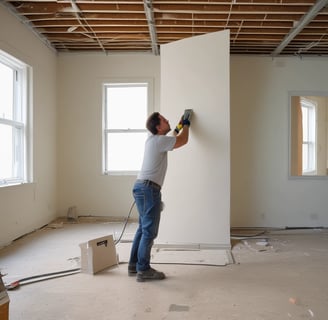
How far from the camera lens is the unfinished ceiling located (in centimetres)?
412

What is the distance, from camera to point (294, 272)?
339cm

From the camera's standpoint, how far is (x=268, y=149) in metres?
5.60

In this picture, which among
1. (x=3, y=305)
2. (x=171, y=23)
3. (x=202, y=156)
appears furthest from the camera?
(x=171, y=23)

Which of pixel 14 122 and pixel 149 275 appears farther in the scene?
pixel 14 122

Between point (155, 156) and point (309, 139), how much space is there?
341 cm

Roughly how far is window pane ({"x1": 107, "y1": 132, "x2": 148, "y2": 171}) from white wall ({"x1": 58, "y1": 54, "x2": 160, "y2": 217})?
19cm

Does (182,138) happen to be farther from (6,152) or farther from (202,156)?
(6,152)

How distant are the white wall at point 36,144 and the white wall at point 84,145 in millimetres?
181

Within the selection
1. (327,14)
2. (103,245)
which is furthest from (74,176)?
(327,14)

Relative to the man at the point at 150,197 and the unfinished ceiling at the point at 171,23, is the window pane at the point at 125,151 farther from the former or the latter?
the man at the point at 150,197

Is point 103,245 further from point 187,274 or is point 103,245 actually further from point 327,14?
point 327,14

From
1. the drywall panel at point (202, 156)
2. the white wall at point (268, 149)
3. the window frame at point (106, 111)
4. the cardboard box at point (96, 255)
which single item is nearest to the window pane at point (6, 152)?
the window frame at point (106, 111)

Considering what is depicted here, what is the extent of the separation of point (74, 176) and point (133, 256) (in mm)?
2995

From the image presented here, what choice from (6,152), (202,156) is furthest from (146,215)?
(6,152)
